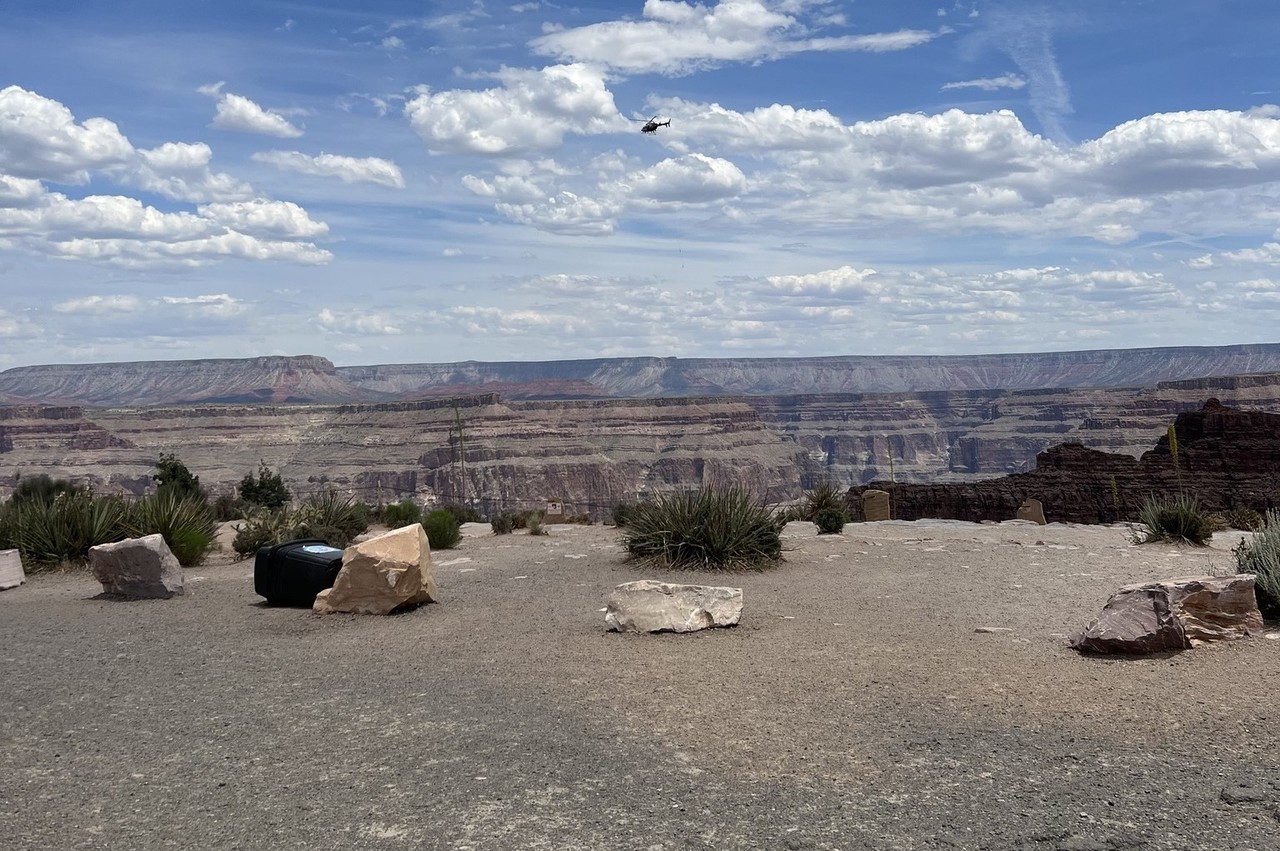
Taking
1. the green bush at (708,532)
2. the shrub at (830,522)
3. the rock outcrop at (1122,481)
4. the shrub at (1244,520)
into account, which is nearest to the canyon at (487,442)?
the rock outcrop at (1122,481)

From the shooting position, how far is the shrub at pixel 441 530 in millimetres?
19936

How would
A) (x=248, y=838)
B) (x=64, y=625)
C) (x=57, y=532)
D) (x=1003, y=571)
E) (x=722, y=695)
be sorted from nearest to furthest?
(x=248, y=838) < (x=722, y=695) < (x=64, y=625) < (x=1003, y=571) < (x=57, y=532)

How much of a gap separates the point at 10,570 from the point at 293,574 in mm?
5566

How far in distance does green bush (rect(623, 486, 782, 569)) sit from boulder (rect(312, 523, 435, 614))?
4401mm

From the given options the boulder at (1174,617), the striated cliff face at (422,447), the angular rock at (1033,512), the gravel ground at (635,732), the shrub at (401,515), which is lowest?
the striated cliff face at (422,447)

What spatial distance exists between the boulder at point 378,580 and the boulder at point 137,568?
2.82 m

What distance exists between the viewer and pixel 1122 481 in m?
43.3

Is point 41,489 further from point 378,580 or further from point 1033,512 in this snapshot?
point 1033,512

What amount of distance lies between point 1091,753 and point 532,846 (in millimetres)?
3303

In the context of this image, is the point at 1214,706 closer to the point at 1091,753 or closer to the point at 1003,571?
the point at 1091,753

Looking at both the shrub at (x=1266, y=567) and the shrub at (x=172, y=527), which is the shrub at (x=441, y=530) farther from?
the shrub at (x=1266, y=567)

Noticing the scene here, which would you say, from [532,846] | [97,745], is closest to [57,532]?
[97,745]

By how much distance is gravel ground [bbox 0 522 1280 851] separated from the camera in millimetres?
5414

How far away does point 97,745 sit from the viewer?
7098 mm
